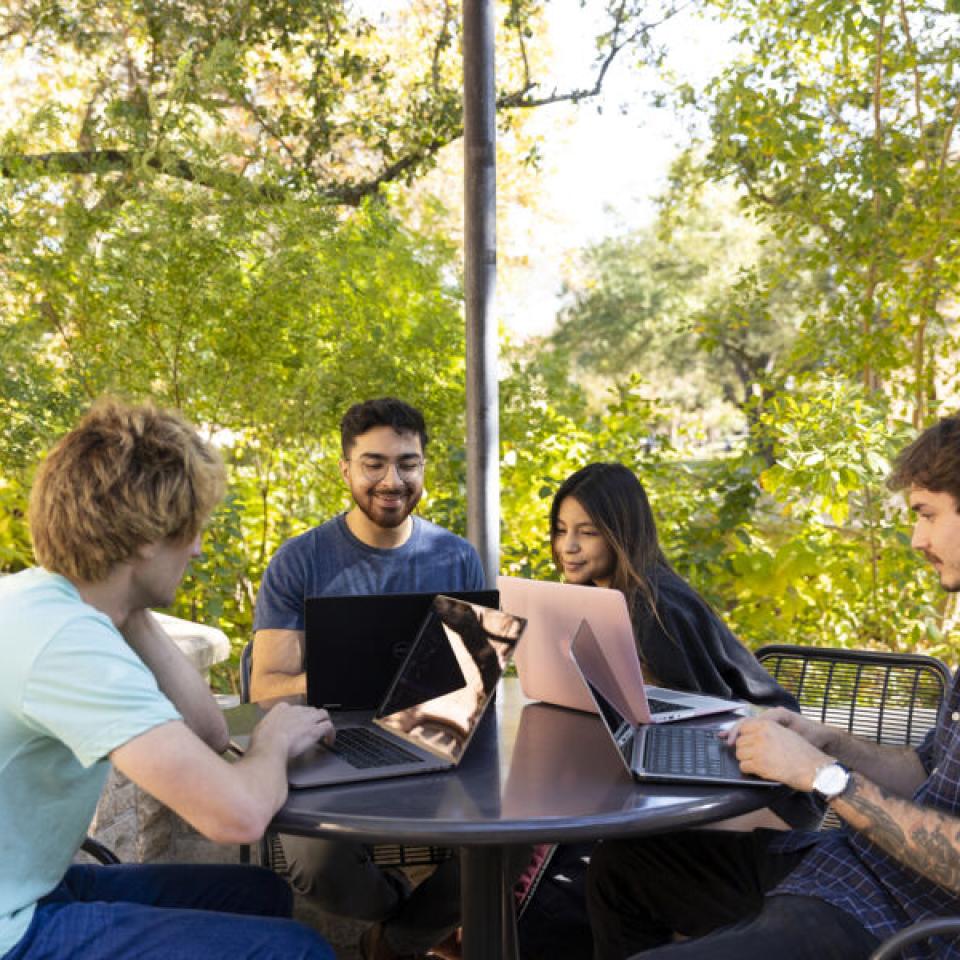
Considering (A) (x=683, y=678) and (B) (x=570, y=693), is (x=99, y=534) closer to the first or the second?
(B) (x=570, y=693)

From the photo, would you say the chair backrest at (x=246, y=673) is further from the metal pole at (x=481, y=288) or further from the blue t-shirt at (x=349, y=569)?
the metal pole at (x=481, y=288)

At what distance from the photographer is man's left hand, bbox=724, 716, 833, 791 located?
192cm

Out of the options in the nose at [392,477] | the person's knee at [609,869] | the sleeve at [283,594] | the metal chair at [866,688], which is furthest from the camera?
the nose at [392,477]

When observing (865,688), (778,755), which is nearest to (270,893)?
(778,755)

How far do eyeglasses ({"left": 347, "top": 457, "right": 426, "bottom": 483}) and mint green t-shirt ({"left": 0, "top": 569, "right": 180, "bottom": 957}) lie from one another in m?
1.47

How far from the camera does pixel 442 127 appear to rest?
6543 millimetres

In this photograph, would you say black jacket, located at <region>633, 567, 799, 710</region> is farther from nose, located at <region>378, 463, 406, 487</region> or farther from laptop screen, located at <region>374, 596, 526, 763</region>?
nose, located at <region>378, 463, 406, 487</region>

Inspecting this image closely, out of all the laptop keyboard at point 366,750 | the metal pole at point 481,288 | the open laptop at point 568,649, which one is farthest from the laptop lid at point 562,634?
the metal pole at point 481,288

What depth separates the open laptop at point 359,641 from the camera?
233cm

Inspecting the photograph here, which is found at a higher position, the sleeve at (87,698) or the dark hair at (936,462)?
the dark hair at (936,462)

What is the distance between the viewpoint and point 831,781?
189 centimetres

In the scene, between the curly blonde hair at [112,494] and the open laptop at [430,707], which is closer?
the curly blonde hair at [112,494]

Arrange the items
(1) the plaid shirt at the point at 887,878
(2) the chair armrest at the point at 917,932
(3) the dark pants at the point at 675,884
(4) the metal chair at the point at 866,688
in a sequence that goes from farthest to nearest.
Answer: (4) the metal chair at the point at 866,688 < (3) the dark pants at the point at 675,884 < (1) the plaid shirt at the point at 887,878 < (2) the chair armrest at the point at 917,932

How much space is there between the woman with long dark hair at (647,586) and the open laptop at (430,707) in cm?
68
